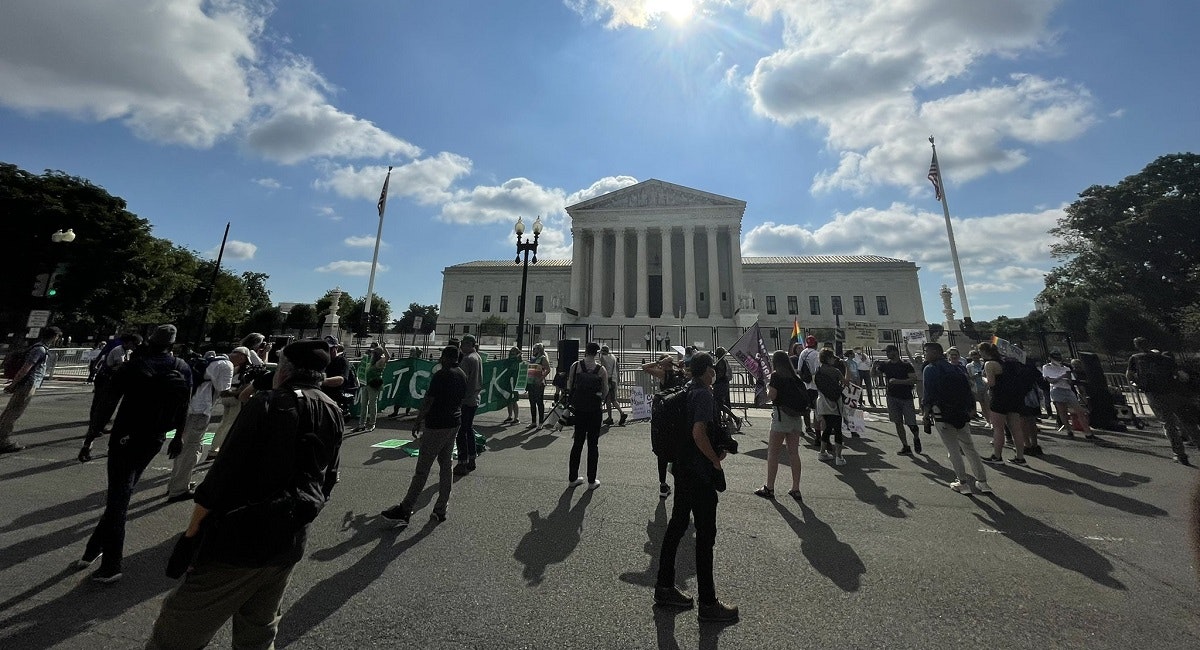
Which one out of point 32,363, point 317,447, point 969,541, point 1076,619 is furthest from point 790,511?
point 32,363

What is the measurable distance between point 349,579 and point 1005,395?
980cm

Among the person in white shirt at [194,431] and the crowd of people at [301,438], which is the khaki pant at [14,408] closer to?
the crowd of people at [301,438]

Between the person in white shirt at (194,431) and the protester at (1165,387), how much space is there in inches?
584

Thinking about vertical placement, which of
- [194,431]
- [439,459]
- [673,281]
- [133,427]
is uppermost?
[673,281]

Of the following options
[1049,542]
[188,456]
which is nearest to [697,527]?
[1049,542]

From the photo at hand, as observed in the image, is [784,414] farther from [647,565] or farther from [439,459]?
[439,459]

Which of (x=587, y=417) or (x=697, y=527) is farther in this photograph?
(x=587, y=417)

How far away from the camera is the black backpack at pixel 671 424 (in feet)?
10.9

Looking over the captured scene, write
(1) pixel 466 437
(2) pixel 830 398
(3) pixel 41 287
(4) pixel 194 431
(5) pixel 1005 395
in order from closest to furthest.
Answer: (4) pixel 194 431 → (1) pixel 466 437 → (2) pixel 830 398 → (5) pixel 1005 395 → (3) pixel 41 287

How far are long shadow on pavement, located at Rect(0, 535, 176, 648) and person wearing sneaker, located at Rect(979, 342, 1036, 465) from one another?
10.6m

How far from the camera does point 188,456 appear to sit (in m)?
5.16

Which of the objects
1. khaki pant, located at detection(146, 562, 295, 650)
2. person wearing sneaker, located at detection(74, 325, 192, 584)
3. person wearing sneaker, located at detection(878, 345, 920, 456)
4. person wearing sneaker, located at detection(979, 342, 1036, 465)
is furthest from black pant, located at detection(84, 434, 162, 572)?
person wearing sneaker, located at detection(979, 342, 1036, 465)

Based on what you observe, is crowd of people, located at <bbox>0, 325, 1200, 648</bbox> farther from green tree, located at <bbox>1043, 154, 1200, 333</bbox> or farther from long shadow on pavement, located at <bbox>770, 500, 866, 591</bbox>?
green tree, located at <bbox>1043, 154, 1200, 333</bbox>

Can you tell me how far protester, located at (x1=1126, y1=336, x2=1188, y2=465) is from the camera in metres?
7.50
